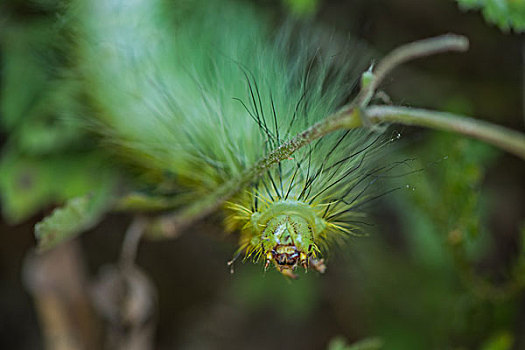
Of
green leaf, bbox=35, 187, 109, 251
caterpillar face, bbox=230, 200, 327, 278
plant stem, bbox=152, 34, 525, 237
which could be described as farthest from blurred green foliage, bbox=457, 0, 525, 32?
green leaf, bbox=35, 187, 109, 251

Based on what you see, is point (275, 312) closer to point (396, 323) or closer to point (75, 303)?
point (396, 323)

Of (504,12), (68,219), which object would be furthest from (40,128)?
(504,12)

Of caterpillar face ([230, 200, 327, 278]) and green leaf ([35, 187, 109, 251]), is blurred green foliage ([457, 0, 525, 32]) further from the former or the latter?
green leaf ([35, 187, 109, 251])

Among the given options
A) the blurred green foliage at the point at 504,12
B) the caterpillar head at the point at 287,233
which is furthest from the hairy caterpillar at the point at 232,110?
the blurred green foliage at the point at 504,12

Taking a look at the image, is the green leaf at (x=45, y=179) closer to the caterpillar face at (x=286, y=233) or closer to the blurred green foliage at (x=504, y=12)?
the caterpillar face at (x=286, y=233)

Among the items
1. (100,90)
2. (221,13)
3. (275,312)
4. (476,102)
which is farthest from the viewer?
(275,312)

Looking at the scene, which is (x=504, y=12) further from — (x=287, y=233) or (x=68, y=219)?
(x=68, y=219)

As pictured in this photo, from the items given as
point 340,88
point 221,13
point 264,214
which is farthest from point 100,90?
point 264,214

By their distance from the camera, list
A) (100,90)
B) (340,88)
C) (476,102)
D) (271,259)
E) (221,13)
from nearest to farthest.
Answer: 1. (271,259)
2. (340,88)
3. (100,90)
4. (221,13)
5. (476,102)
